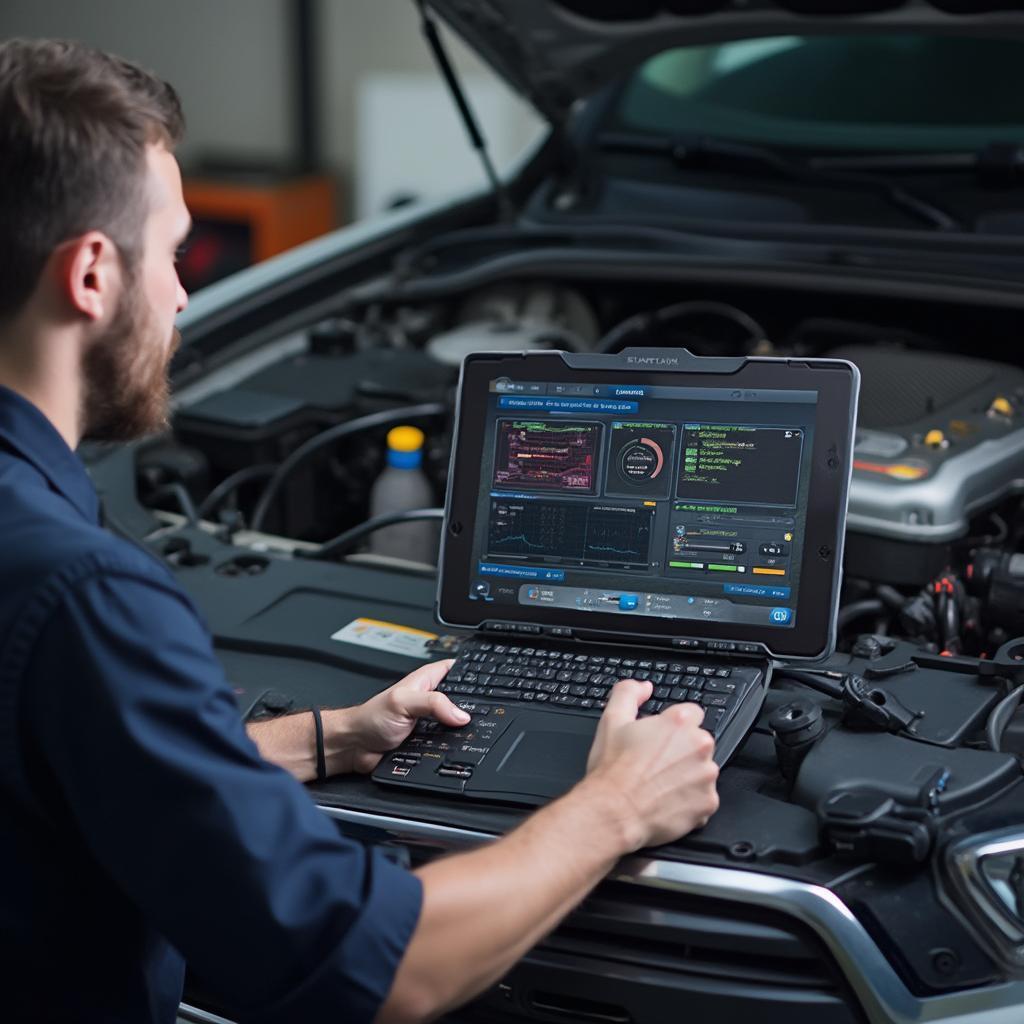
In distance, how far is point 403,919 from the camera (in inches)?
34.0

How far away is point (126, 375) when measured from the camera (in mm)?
Answer: 960

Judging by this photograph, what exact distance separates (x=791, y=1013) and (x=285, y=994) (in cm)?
38

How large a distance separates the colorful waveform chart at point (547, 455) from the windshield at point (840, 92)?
103 cm

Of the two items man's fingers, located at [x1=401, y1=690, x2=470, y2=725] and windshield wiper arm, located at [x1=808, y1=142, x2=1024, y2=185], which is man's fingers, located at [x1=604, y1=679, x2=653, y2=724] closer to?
man's fingers, located at [x1=401, y1=690, x2=470, y2=725]

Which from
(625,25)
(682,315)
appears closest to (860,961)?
(682,315)

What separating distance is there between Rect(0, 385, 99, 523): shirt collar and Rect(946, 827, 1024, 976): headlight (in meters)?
0.67

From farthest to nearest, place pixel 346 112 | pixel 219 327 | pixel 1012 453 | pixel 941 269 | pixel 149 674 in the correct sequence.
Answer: pixel 346 112 < pixel 219 327 < pixel 941 269 < pixel 1012 453 < pixel 149 674

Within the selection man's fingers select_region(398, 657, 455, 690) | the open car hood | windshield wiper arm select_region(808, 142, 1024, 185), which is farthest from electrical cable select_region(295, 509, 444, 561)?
windshield wiper arm select_region(808, 142, 1024, 185)

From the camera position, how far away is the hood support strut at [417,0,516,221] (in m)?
2.09

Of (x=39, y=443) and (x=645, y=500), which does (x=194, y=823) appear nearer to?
(x=39, y=443)

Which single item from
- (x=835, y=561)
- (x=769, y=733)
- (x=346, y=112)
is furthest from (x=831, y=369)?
(x=346, y=112)

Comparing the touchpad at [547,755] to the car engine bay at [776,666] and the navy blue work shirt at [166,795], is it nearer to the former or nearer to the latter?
the car engine bay at [776,666]

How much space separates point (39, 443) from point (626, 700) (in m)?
0.47

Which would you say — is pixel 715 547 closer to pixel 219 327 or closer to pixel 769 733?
pixel 769 733
